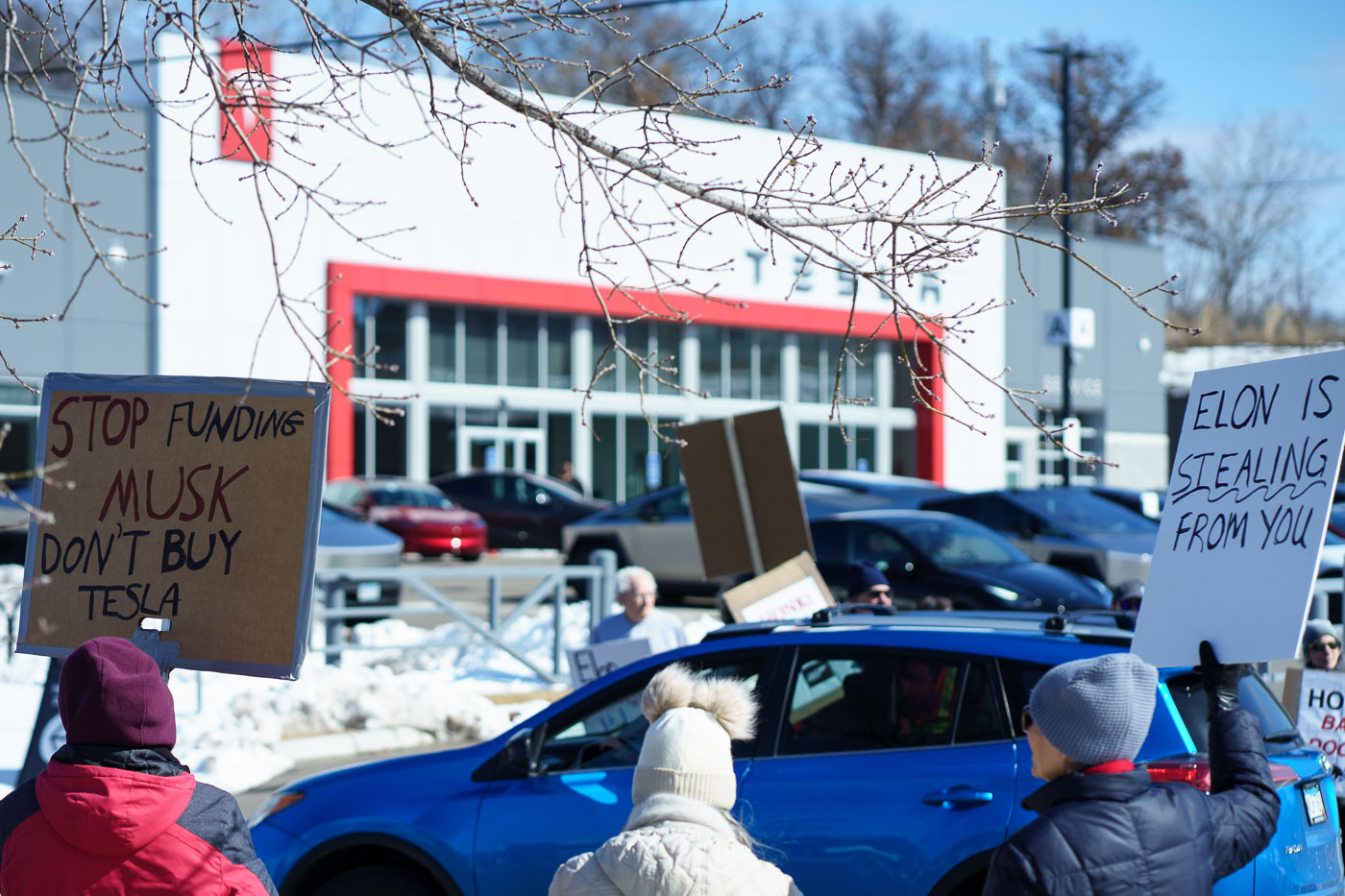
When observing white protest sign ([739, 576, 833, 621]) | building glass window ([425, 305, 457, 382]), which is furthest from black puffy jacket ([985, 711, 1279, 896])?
building glass window ([425, 305, 457, 382])

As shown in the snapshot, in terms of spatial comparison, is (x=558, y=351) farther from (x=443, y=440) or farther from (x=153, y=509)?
(x=153, y=509)

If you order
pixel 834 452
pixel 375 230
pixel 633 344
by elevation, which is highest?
pixel 375 230

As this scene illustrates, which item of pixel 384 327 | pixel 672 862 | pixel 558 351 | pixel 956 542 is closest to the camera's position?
pixel 672 862

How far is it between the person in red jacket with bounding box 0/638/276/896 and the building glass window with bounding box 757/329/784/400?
3301cm

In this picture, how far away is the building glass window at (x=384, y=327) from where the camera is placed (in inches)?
1166

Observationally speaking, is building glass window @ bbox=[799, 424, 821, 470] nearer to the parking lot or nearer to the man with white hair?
the parking lot

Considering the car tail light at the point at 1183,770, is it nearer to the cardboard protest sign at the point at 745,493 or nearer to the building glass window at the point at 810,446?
the cardboard protest sign at the point at 745,493

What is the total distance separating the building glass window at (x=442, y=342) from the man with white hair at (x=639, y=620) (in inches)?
911

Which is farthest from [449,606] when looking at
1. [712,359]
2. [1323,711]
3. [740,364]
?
[740,364]

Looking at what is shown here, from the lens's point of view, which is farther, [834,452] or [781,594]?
[834,452]

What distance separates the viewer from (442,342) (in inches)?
1222

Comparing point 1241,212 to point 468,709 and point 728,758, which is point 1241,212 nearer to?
point 468,709

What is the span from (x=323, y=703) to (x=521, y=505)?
55.8 feet

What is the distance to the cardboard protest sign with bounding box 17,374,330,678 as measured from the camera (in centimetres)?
372
